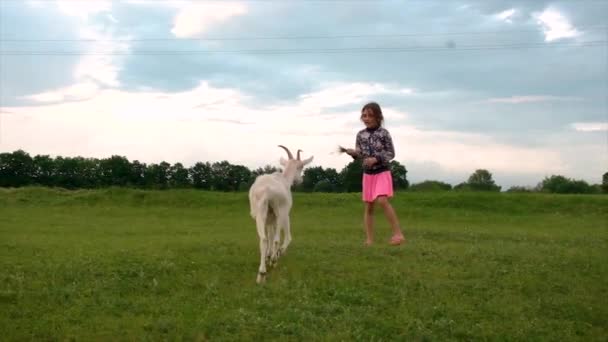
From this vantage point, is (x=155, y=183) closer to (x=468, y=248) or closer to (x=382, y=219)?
(x=382, y=219)

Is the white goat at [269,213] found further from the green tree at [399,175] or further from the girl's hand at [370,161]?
the green tree at [399,175]

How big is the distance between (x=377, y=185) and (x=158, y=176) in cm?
3541

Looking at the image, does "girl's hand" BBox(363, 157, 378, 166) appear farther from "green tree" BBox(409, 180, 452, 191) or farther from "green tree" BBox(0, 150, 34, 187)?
"green tree" BBox(0, 150, 34, 187)

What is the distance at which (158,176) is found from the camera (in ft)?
152

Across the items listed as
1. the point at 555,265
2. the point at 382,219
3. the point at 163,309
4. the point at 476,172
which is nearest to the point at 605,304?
the point at 555,265

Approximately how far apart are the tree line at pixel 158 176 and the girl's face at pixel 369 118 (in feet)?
80.2

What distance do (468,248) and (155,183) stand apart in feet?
116

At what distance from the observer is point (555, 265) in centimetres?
1142

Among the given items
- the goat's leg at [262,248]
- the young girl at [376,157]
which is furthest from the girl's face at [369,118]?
the goat's leg at [262,248]

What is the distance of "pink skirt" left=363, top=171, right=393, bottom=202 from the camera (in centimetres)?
1280

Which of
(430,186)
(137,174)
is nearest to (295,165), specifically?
(430,186)

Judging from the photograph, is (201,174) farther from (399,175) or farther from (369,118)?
(369,118)

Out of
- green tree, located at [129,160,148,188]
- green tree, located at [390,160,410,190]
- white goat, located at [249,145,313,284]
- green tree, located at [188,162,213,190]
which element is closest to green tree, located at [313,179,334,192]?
green tree, located at [390,160,410,190]

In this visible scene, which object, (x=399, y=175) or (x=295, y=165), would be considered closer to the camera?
(x=295, y=165)
